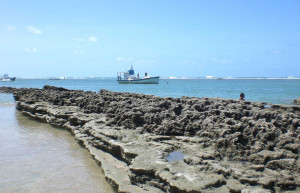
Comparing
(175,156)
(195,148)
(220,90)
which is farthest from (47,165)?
(220,90)

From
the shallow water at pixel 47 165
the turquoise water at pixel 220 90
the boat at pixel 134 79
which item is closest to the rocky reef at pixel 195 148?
the shallow water at pixel 47 165

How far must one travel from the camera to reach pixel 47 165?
754cm

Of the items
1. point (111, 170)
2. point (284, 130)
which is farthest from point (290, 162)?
point (111, 170)

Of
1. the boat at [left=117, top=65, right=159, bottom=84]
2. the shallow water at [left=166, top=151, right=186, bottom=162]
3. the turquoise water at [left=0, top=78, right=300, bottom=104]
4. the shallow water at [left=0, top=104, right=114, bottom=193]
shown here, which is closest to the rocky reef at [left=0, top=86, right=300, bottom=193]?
the shallow water at [left=166, top=151, right=186, bottom=162]

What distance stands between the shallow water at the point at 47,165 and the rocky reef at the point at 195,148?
0.35 metres

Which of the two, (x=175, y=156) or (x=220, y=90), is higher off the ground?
(x=175, y=156)

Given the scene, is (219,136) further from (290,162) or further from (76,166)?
(76,166)

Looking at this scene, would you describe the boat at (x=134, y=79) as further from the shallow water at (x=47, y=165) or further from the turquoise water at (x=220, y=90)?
the shallow water at (x=47, y=165)

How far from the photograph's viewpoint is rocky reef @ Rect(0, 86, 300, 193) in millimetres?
4980

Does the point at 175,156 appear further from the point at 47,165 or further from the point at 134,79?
the point at 134,79

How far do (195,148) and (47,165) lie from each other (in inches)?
149

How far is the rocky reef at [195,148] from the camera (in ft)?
16.3

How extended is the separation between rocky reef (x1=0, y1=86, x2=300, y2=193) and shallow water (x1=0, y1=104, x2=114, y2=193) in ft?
1.15

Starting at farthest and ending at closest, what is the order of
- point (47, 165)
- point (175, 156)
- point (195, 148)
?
1. point (47, 165)
2. point (195, 148)
3. point (175, 156)
